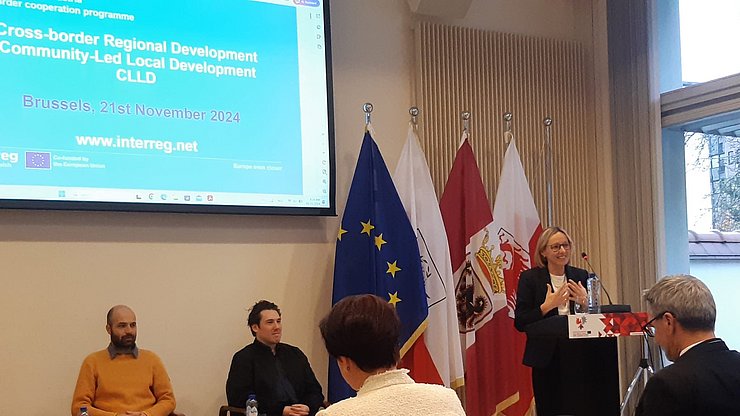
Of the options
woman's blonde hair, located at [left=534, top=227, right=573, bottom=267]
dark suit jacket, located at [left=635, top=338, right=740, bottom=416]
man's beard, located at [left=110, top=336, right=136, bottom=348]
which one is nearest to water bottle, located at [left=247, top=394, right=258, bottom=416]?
man's beard, located at [left=110, top=336, right=136, bottom=348]

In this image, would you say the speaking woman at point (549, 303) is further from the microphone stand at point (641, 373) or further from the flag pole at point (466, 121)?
the flag pole at point (466, 121)

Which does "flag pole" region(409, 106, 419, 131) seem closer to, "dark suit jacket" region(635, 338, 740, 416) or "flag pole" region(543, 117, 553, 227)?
"flag pole" region(543, 117, 553, 227)

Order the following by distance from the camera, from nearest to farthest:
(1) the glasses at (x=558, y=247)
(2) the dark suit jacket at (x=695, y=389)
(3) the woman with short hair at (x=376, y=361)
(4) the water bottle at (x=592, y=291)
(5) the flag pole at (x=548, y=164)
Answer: (3) the woman with short hair at (x=376, y=361) < (2) the dark suit jacket at (x=695, y=389) < (4) the water bottle at (x=592, y=291) < (1) the glasses at (x=558, y=247) < (5) the flag pole at (x=548, y=164)

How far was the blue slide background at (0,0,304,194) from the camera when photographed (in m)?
4.23

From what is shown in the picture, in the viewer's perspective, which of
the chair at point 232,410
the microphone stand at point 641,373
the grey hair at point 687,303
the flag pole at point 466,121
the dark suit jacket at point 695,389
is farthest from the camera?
the flag pole at point 466,121

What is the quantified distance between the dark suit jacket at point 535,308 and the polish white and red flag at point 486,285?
2.79 ft

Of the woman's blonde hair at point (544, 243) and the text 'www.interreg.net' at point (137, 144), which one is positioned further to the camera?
the woman's blonde hair at point (544, 243)

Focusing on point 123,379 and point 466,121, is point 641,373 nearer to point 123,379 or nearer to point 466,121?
point 466,121

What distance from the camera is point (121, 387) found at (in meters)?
4.07

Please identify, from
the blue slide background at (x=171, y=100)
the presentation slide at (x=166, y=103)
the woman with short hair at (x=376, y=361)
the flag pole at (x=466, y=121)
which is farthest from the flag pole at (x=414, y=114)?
the woman with short hair at (x=376, y=361)

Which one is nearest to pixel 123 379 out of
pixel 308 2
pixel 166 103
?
pixel 166 103

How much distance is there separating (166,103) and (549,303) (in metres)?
2.32

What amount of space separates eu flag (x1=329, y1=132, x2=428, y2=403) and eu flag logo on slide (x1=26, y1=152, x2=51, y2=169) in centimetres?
172

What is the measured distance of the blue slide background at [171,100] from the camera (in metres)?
4.23
